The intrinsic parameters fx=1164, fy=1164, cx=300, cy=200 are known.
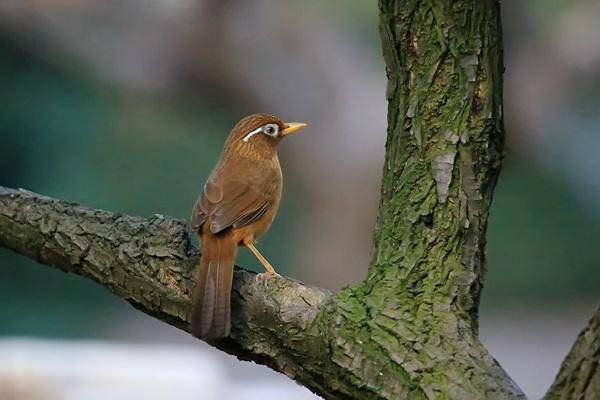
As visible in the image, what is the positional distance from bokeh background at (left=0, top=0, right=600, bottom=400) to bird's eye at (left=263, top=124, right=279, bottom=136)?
3429 mm

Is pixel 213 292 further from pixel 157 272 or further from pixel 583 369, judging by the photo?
pixel 583 369

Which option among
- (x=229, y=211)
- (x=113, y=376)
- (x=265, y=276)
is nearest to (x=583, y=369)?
(x=265, y=276)

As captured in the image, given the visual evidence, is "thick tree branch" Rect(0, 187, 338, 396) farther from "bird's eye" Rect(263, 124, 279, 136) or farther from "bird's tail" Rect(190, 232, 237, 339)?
"bird's eye" Rect(263, 124, 279, 136)

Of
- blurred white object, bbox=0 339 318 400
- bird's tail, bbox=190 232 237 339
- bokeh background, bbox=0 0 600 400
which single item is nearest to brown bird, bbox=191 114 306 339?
bird's tail, bbox=190 232 237 339

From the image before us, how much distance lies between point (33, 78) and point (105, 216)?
6.05 metres

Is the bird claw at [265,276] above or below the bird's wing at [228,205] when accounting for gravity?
below

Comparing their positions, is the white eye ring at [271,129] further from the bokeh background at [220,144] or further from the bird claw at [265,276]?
the bokeh background at [220,144]

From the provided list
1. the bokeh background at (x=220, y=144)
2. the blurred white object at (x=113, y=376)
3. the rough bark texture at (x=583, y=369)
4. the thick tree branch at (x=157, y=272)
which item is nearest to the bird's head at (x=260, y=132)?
the thick tree branch at (x=157, y=272)

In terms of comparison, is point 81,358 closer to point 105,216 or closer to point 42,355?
point 42,355

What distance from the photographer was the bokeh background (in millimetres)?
7535

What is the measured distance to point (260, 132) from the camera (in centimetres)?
396

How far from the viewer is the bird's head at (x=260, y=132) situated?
391cm

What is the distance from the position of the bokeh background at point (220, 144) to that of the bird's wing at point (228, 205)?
378 centimetres

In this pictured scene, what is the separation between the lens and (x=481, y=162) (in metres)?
2.97
